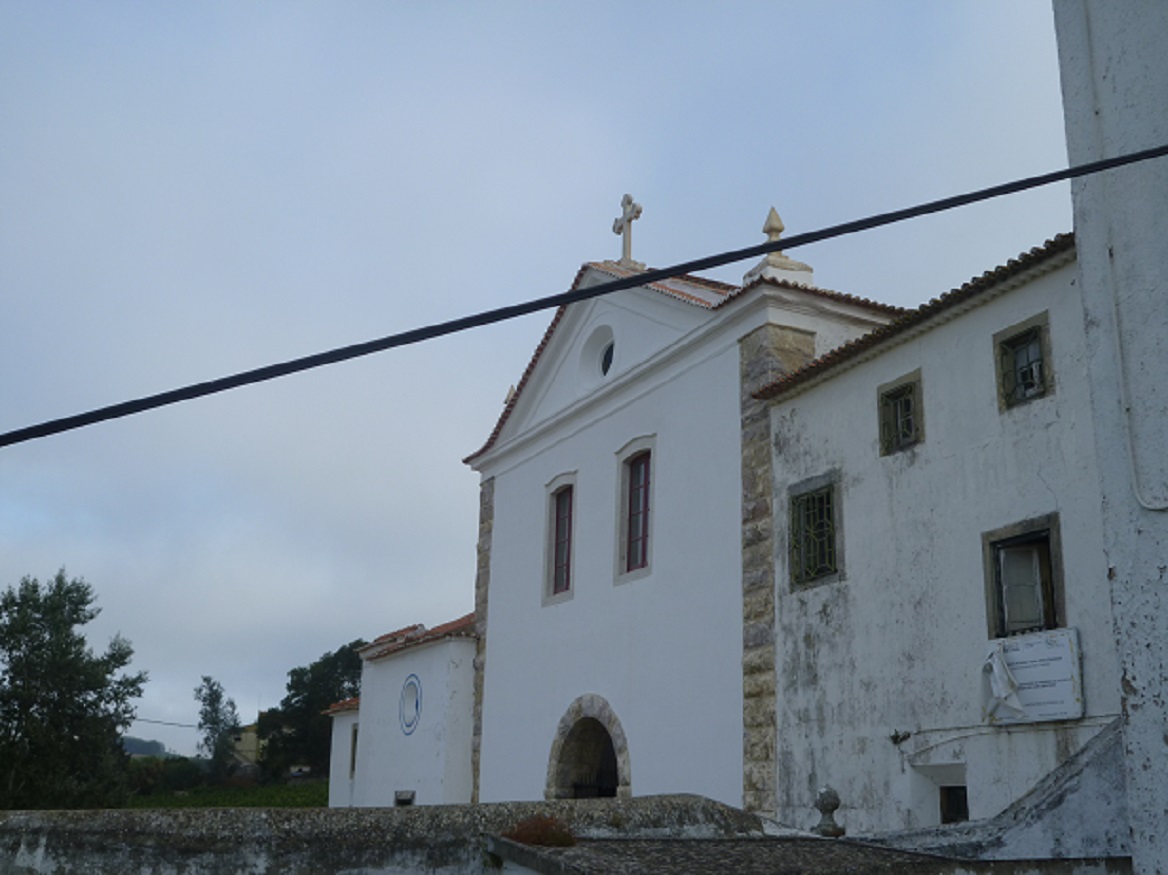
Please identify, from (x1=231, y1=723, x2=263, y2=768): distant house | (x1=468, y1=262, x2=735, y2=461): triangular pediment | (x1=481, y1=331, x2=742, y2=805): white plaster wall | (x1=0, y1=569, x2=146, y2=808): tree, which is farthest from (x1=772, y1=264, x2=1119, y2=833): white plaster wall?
(x1=231, y1=723, x2=263, y2=768): distant house

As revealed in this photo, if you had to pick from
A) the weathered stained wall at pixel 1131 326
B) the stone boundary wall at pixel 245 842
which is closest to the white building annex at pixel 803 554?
the weathered stained wall at pixel 1131 326

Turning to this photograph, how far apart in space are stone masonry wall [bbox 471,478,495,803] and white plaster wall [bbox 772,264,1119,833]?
6796mm

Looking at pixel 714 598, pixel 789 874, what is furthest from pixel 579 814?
pixel 714 598

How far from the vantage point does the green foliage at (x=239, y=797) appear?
35375 millimetres

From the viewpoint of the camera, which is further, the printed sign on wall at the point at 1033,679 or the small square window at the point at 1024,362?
the small square window at the point at 1024,362

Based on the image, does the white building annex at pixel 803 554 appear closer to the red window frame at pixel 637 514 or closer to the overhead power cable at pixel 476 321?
the red window frame at pixel 637 514

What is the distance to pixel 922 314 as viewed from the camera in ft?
30.6

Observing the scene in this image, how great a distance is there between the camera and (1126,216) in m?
4.66

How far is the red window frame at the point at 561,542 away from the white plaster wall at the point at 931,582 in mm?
4730

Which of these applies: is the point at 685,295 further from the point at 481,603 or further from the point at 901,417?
the point at 481,603

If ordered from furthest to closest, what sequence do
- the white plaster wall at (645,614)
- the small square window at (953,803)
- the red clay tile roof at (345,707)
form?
the red clay tile roof at (345,707)
the white plaster wall at (645,614)
the small square window at (953,803)

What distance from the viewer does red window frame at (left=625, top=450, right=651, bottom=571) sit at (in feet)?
44.3

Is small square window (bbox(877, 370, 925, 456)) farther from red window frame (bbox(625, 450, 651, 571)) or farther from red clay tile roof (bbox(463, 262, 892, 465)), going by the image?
red window frame (bbox(625, 450, 651, 571))

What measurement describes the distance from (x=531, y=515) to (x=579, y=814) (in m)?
11.6
